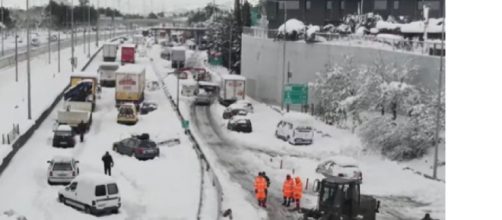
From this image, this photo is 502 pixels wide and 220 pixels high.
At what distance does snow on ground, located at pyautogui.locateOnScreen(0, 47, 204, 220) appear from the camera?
67.5ft

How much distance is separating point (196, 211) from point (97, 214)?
268cm

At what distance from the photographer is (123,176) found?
2636cm

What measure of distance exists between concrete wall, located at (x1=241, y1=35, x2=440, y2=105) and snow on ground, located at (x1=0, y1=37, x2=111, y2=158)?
1556 centimetres

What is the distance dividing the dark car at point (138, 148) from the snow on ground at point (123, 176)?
306mm

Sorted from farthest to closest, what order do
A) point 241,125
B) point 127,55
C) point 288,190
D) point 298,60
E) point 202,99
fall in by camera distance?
point 127,55, point 202,99, point 298,60, point 241,125, point 288,190

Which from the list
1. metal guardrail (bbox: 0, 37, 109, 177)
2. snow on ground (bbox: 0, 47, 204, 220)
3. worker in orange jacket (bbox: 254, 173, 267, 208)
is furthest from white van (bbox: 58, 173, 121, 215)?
metal guardrail (bbox: 0, 37, 109, 177)

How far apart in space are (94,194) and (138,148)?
33.9 feet

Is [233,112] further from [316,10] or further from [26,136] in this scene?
[316,10]

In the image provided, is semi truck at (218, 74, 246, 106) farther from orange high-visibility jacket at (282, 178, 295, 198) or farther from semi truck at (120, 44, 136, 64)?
semi truck at (120, 44, 136, 64)

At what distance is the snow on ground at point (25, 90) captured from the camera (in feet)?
127

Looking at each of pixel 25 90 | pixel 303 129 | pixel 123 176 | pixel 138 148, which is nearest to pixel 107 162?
pixel 123 176
